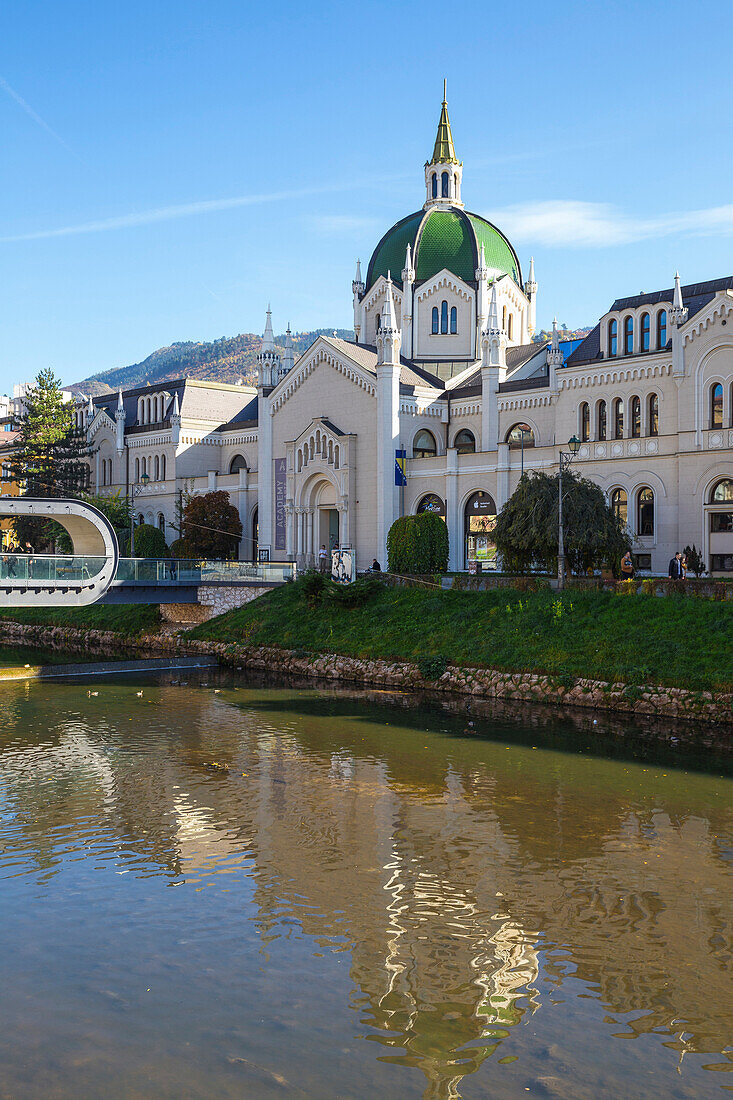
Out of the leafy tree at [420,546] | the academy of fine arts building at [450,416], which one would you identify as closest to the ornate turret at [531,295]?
the academy of fine arts building at [450,416]

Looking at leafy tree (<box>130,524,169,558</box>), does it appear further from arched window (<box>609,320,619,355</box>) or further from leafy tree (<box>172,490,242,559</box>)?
arched window (<box>609,320,619,355</box>)

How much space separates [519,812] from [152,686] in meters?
22.1

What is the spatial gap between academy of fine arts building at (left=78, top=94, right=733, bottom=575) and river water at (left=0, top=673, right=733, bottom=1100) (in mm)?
29038

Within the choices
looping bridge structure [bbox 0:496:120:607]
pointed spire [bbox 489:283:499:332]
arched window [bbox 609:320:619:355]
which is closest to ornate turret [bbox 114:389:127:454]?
pointed spire [bbox 489:283:499:332]

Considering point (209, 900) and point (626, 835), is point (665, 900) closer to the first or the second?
point (626, 835)

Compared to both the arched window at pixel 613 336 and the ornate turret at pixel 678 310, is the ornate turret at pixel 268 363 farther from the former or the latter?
the ornate turret at pixel 678 310

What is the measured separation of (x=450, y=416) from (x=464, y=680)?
31533 millimetres

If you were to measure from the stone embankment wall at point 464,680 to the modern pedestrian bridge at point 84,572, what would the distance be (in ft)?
12.8

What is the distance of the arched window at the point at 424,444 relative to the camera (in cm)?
6431

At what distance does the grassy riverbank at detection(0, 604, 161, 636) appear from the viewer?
55594 millimetres

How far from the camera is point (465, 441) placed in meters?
64.6

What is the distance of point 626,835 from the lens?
17.5 m

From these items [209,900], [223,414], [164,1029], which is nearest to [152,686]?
[209,900]

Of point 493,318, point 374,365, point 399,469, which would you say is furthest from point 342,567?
point 493,318
